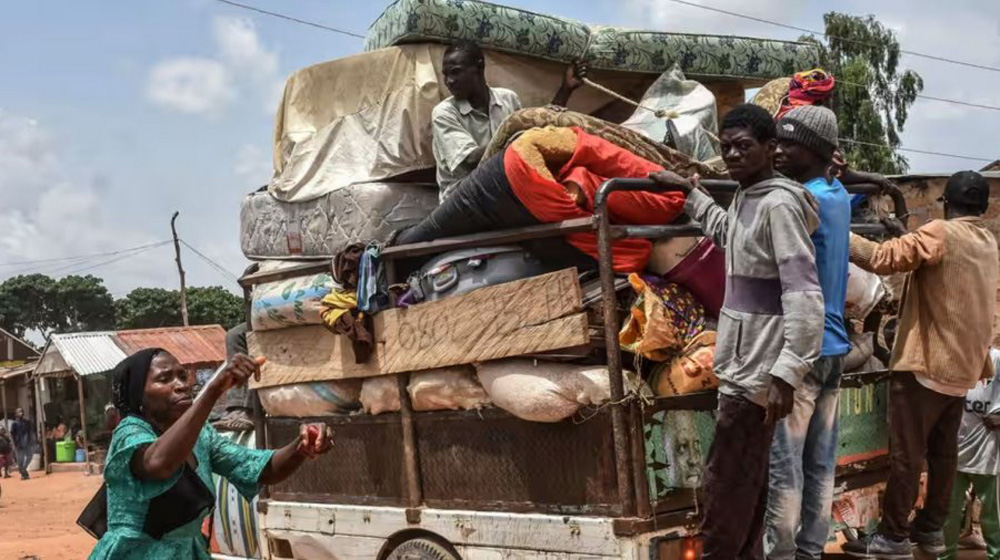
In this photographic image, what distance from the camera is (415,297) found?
427 centimetres

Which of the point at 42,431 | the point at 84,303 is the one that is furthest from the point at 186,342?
the point at 84,303

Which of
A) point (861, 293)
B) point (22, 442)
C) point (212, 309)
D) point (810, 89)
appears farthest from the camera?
point (212, 309)

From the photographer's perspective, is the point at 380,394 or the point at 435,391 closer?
the point at 435,391

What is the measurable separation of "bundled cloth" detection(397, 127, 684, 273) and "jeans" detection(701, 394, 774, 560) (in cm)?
82

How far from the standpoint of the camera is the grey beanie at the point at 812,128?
11.3ft

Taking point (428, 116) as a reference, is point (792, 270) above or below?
below

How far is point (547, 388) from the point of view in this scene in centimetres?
362

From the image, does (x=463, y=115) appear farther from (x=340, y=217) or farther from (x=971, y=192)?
(x=971, y=192)

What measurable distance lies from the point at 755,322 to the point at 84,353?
22.2 metres

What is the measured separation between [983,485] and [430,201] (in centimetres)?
359

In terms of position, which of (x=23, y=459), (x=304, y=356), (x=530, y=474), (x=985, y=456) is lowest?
(x=23, y=459)

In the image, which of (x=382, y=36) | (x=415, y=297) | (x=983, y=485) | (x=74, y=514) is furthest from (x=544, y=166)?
(x=74, y=514)

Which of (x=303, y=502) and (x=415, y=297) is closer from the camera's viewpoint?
(x=415, y=297)

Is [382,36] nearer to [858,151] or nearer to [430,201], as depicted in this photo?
[430,201]
